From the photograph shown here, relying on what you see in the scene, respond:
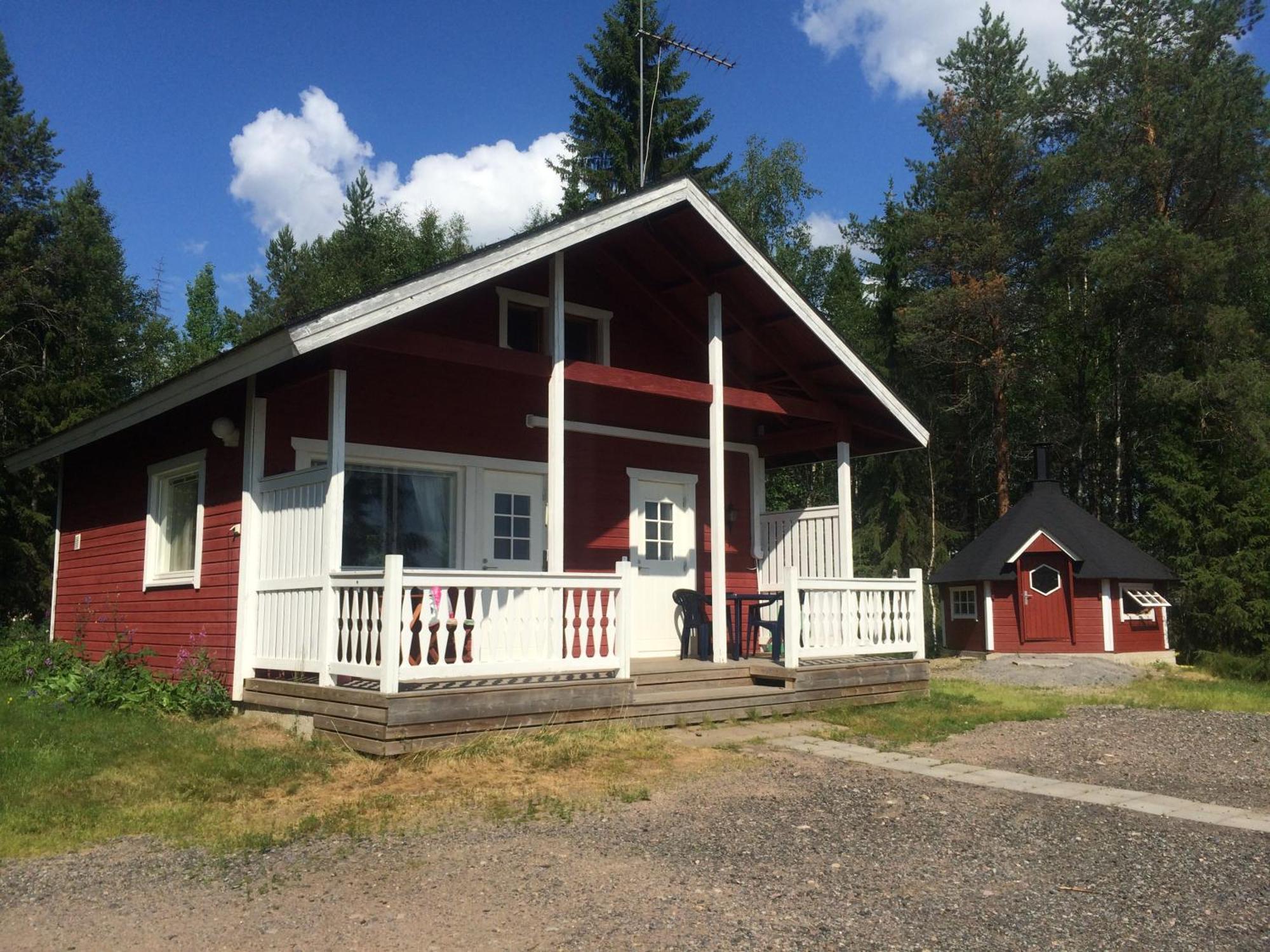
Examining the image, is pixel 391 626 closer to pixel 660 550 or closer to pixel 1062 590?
pixel 660 550

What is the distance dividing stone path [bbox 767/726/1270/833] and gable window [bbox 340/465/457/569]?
3.56m

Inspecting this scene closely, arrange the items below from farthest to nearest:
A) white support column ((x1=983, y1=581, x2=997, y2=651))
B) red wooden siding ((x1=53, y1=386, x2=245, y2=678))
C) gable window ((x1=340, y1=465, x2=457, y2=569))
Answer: white support column ((x1=983, y1=581, x2=997, y2=651))
gable window ((x1=340, y1=465, x2=457, y2=569))
red wooden siding ((x1=53, y1=386, x2=245, y2=678))

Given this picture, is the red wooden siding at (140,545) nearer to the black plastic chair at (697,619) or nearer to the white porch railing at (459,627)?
the white porch railing at (459,627)

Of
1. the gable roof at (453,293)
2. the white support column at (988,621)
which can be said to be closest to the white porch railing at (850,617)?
the gable roof at (453,293)

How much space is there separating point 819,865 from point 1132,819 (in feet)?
6.68

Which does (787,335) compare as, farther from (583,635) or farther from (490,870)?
(490,870)

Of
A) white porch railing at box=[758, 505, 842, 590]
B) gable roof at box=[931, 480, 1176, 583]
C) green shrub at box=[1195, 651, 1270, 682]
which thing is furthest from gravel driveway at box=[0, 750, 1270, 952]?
green shrub at box=[1195, 651, 1270, 682]

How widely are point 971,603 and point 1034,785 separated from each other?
15688 mm

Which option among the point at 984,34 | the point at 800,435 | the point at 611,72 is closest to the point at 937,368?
the point at 984,34

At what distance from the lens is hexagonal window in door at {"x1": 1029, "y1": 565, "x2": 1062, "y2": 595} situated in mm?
20250

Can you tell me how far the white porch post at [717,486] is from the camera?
9516 mm

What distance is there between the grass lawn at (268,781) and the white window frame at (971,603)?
1511 cm

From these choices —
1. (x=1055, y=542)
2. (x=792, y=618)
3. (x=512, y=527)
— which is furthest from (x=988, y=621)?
(x=512, y=527)

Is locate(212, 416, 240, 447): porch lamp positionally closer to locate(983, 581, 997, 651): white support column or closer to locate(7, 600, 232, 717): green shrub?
locate(7, 600, 232, 717): green shrub
